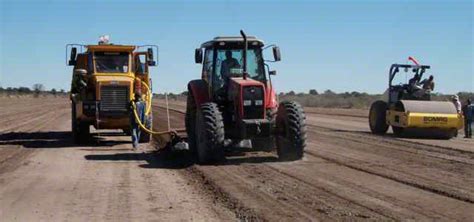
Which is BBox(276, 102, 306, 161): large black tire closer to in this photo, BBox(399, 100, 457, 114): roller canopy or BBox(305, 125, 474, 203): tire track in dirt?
BBox(305, 125, 474, 203): tire track in dirt

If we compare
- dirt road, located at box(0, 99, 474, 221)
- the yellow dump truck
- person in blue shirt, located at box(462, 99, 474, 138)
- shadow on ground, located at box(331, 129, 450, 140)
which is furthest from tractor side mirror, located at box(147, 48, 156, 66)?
person in blue shirt, located at box(462, 99, 474, 138)

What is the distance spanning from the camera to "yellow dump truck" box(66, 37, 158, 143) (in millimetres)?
18297

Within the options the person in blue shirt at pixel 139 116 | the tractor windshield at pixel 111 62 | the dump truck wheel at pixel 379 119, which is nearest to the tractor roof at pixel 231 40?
the person in blue shirt at pixel 139 116

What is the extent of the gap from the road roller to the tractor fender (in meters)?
8.77

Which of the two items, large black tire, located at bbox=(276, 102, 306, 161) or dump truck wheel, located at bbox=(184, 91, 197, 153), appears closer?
large black tire, located at bbox=(276, 102, 306, 161)

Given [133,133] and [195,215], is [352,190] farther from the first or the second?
[133,133]

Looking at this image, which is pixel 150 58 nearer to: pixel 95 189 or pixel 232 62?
pixel 232 62

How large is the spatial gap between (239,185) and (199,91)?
455 cm

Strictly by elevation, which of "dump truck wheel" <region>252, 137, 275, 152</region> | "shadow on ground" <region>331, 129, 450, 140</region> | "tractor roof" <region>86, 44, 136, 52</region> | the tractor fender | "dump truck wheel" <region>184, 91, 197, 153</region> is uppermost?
"tractor roof" <region>86, 44, 136, 52</region>

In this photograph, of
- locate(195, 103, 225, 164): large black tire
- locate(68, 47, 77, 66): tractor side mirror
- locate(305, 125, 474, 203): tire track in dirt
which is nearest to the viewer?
locate(305, 125, 474, 203): tire track in dirt

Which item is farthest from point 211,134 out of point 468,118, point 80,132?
point 468,118

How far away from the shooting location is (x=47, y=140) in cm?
2014

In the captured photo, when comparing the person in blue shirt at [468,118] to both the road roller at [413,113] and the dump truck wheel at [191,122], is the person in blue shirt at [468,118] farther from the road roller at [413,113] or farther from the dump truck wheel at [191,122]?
the dump truck wheel at [191,122]

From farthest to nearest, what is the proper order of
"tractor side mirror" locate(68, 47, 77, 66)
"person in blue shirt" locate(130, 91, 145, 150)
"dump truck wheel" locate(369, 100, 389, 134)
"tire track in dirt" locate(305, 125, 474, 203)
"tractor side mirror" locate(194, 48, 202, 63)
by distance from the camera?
"dump truck wheel" locate(369, 100, 389, 134) < "tractor side mirror" locate(68, 47, 77, 66) < "person in blue shirt" locate(130, 91, 145, 150) < "tractor side mirror" locate(194, 48, 202, 63) < "tire track in dirt" locate(305, 125, 474, 203)
